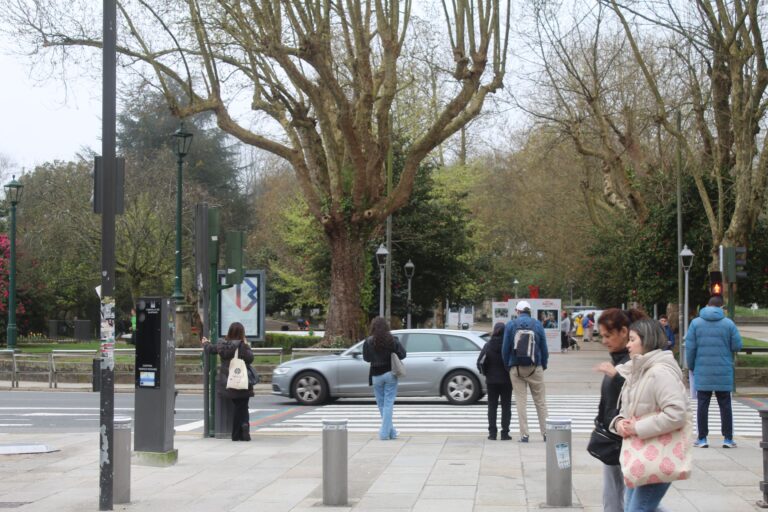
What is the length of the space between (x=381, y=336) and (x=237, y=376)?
6.68ft

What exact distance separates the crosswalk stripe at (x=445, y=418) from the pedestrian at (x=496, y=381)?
156cm

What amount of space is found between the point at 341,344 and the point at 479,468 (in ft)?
55.4

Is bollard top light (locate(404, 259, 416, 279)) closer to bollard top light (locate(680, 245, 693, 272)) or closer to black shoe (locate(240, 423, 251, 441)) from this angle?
bollard top light (locate(680, 245, 693, 272))

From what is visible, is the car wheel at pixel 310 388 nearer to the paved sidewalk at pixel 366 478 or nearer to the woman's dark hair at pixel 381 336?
the paved sidewalk at pixel 366 478

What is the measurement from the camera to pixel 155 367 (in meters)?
11.5

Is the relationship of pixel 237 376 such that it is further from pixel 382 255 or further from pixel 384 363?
pixel 382 255

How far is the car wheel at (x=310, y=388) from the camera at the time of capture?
67.6 ft

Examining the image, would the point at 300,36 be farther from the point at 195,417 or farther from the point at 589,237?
the point at 589,237

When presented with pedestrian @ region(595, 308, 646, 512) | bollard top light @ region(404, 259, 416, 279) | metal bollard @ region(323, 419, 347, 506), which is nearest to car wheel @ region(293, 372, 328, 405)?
metal bollard @ region(323, 419, 347, 506)

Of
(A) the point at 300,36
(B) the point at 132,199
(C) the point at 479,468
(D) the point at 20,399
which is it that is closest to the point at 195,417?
(D) the point at 20,399

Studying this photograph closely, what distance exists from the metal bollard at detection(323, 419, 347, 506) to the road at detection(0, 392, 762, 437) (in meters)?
6.47

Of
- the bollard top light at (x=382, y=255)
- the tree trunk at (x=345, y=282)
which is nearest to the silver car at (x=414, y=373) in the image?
the tree trunk at (x=345, y=282)

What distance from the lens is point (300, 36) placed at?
25266 mm

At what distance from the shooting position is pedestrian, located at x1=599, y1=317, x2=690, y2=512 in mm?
6051
